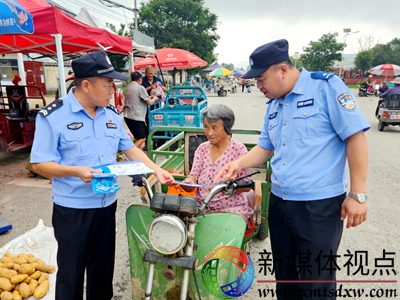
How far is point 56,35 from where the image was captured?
15.0ft

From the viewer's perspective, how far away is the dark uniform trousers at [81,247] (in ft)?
5.91

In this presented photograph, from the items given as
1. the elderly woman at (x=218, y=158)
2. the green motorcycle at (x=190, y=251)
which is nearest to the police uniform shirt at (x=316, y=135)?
the green motorcycle at (x=190, y=251)

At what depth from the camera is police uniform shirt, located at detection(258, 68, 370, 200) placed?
1533 mm

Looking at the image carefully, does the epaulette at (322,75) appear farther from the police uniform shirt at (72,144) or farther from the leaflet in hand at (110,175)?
the police uniform shirt at (72,144)

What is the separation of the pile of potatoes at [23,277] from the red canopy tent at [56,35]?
316cm

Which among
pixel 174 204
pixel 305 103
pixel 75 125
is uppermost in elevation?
pixel 305 103

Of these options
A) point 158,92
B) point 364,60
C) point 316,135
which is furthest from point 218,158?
point 364,60

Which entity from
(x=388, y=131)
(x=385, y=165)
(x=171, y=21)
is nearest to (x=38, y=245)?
(x=385, y=165)

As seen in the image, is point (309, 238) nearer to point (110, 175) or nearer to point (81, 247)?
point (110, 175)

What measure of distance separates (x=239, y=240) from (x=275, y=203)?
32 centimetres

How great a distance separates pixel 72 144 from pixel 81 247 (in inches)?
25.5

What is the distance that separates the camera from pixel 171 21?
25578mm

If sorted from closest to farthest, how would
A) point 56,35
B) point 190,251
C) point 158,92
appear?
1. point 190,251
2. point 56,35
3. point 158,92

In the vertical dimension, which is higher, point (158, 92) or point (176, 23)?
point (176, 23)
